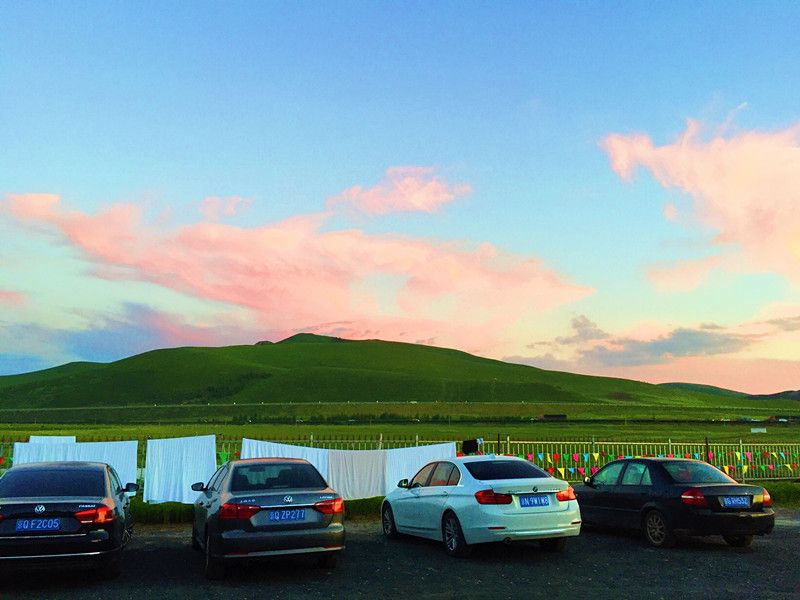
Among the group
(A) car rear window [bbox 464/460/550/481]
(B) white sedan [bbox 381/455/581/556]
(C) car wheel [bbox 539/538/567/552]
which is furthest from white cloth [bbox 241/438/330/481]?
(C) car wheel [bbox 539/538/567/552]

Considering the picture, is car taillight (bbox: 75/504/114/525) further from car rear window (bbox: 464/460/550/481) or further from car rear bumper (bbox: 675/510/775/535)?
car rear bumper (bbox: 675/510/775/535)

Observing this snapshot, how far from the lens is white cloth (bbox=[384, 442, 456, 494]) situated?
21.9 metres

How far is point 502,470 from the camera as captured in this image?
12.4 metres

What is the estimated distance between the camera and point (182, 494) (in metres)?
21.9

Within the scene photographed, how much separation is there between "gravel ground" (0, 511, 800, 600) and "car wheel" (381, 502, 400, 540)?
638mm

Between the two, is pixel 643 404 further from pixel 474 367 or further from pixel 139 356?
pixel 139 356

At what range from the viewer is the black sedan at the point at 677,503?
12.6 m

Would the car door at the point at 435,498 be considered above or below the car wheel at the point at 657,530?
above

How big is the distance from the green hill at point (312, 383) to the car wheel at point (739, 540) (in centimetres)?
11110

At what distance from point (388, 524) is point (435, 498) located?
229cm

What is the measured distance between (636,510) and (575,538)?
131cm

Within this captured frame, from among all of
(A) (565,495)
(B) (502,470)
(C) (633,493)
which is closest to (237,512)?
(B) (502,470)

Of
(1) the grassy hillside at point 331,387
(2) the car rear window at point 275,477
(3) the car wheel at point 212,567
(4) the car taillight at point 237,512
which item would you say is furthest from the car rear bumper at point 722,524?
(1) the grassy hillside at point 331,387

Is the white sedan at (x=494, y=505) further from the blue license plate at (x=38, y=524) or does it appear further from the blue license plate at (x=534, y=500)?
the blue license plate at (x=38, y=524)
